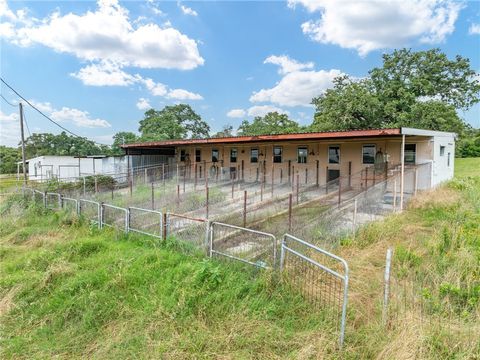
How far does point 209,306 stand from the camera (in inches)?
151

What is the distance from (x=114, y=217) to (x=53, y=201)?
13.1ft

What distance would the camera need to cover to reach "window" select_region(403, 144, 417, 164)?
37.5 feet

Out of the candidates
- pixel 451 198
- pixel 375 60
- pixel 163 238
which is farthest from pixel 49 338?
pixel 375 60

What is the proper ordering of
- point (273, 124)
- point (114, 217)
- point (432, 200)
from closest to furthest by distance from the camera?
1. point (114, 217)
2. point (432, 200)
3. point (273, 124)

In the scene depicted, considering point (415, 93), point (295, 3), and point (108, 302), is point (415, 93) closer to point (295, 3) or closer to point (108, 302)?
point (295, 3)

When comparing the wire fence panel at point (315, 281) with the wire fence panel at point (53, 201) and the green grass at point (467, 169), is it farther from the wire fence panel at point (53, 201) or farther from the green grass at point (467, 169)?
the green grass at point (467, 169)

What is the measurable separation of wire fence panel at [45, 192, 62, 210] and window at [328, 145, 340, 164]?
35.3 feet

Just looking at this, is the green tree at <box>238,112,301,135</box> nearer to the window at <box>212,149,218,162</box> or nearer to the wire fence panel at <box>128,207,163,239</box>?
the window at <box>212,149,218,162</box>

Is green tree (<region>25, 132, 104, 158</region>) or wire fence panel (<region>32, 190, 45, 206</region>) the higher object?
green tree (<region>25, 132, 104, 158</region>)

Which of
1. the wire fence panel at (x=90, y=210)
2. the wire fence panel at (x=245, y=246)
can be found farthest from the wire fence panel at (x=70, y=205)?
the wire fence panel at (x=245, y=246)

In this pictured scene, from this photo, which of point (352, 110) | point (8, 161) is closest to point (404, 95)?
point (352, 110)

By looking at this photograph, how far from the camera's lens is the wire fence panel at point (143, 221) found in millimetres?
6715

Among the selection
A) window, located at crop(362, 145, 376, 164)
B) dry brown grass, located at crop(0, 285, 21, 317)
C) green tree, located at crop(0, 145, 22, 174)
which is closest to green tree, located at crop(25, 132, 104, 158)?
green tree, located at crop(0, 145, 22, 174)

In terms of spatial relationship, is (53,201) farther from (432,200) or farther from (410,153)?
(410,153)
